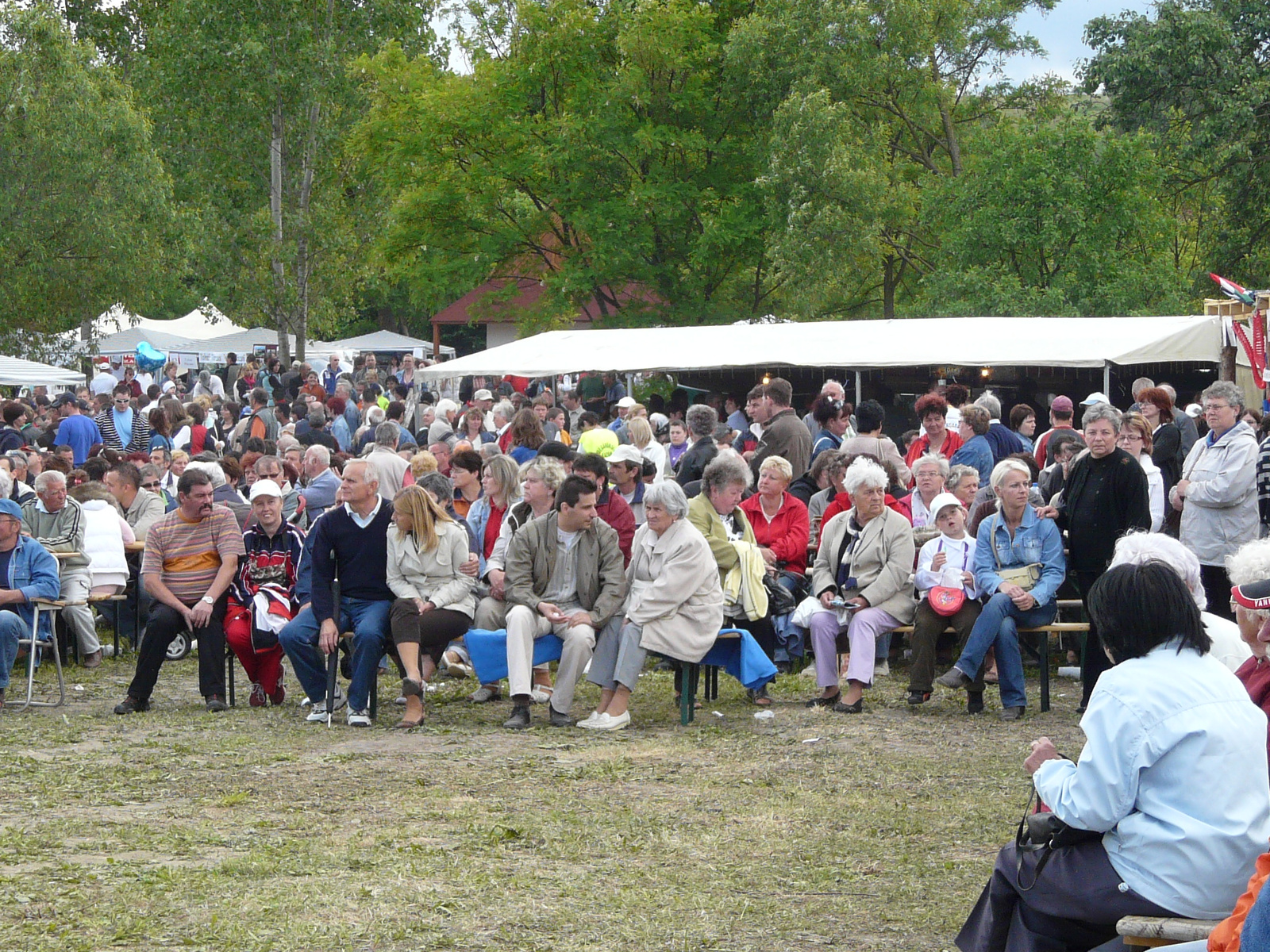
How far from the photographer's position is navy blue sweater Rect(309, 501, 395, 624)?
8.69m

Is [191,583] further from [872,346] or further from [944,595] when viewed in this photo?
[872,346]

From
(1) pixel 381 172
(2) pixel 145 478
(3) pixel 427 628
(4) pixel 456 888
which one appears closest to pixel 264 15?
(1) pixel 381 172

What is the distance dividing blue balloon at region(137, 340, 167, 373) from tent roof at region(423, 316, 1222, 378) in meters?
15.8

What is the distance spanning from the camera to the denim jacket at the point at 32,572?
9242mm

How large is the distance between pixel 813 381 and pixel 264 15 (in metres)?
16.9

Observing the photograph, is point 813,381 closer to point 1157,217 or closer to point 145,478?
point 1157,217

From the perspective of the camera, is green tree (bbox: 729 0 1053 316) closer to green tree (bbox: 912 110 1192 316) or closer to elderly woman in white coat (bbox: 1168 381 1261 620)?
green tree (bbox: 912 110 1192 316)

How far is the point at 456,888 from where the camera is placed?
5375 millimetres

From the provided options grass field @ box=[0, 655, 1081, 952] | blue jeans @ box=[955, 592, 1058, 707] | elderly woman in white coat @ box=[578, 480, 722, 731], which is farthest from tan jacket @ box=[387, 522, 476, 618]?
blue jeans @ box=[955, 592, 1058, 707]

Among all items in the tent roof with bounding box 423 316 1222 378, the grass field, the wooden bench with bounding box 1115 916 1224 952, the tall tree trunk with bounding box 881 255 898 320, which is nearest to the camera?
the wooden bench with bounding box 1115 916 1224 952

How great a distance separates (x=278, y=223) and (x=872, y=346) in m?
18.6

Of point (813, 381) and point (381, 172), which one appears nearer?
point (813, 381)

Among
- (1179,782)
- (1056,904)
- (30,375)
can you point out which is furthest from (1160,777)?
(30,375)

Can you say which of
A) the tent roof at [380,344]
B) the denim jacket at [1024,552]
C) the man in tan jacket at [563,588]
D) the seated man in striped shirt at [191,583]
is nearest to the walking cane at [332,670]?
the seated man in striped shirt at [191,583]
